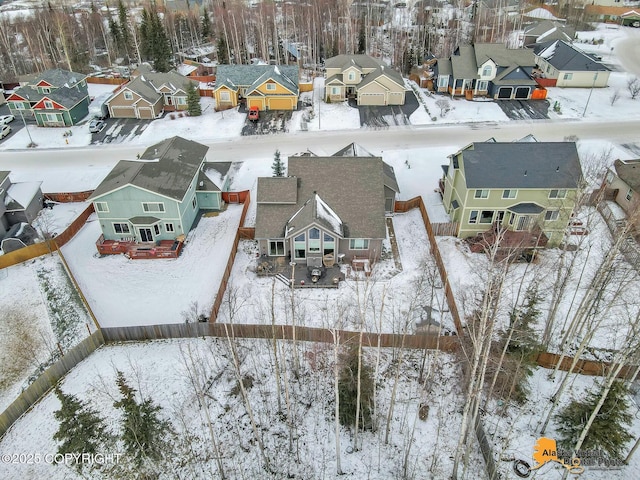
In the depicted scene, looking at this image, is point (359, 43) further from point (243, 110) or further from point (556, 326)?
point (556, 326)

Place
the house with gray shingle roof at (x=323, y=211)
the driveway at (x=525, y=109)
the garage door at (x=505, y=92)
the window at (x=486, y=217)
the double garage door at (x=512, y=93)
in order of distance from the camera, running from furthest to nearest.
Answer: the garage door at (x=505, y=92), the double garage door at (x=512, y=93), the driveway at (x=525, y=109), the window at (x=486, y=217), the house with gray shingle roof at (x=323, y=211)

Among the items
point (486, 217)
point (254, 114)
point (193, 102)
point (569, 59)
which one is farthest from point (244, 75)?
point (569, 59)

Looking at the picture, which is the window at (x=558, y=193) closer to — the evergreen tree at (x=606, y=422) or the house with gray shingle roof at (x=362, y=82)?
the evergreen tree at (x=606, y=422)

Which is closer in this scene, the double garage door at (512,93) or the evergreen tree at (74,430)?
the evergreen tree at (74,430)

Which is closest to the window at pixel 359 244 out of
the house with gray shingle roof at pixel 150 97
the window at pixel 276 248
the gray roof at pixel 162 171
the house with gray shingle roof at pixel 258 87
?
the window at pixel 276 248

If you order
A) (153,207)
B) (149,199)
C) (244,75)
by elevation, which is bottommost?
(153,207)

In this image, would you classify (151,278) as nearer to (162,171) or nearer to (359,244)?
(162,171)

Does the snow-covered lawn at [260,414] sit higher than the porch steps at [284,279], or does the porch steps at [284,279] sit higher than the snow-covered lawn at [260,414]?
the porch steps at [284,279]

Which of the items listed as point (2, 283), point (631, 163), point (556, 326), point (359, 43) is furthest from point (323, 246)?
point (359, 43)
